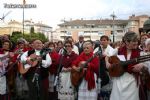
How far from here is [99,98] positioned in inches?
306

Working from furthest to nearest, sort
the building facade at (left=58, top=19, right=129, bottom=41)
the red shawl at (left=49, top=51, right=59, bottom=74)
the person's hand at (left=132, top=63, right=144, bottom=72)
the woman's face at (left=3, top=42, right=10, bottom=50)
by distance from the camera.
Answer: the building facade at (left=58, top=19, right=129, bottom=41) < the woman's face at (left=3, top=42, right=10, bottom=50) < the red shawl at (left=49, top=51, right=59, bottom=74) < the person's hand at (left=132, top=63, right=144, bottom=72)

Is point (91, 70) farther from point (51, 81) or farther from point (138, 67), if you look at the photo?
point (51, 81)

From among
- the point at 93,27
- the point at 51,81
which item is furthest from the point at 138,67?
the point at 93,27

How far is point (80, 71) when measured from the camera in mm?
7074

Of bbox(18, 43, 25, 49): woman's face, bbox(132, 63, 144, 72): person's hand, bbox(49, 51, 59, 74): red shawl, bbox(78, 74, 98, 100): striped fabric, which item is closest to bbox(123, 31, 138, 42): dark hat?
bbox(132, 63, 144, 72): person's hand

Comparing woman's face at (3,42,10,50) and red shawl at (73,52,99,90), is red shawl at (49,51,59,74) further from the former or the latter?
red shawl at (73,52,99,90)

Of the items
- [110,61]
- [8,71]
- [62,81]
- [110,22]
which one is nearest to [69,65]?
[62,81]

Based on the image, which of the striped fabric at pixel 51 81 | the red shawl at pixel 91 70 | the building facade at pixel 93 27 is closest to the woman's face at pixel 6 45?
the striped fabric at pixel 51 81

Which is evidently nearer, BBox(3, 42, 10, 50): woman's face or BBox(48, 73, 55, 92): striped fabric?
BBox(3, 42, 10, 50): woman's face

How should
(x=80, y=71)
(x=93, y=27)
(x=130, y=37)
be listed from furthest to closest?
(x=93, y=27)
(x=80, y=71)
(x=130, y=37)

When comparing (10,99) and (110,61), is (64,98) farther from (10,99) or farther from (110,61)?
(110,61)

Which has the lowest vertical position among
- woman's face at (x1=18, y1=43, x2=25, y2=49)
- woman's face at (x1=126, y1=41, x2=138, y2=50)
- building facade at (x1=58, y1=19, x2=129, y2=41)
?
building facade at (x1=58, y1=19, x2=129, y2=41)

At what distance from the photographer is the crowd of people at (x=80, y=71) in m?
5.49

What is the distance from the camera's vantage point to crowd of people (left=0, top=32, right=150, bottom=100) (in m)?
5.49
